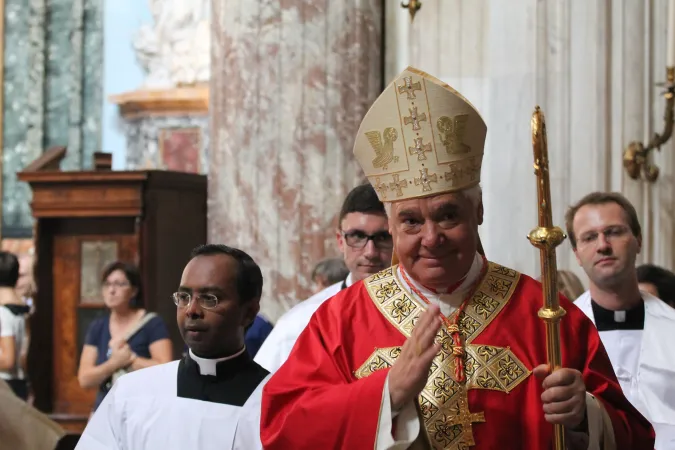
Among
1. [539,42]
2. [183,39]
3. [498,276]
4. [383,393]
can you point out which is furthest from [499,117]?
[183,39]

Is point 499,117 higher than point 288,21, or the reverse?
point 288,21

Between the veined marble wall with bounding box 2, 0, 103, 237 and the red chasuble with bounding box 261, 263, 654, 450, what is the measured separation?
36.9 ft

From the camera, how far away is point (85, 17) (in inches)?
563

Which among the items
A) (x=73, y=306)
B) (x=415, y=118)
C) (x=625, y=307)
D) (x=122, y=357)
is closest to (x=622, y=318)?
(x=625, y=307)

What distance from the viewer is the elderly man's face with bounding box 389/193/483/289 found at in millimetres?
3031

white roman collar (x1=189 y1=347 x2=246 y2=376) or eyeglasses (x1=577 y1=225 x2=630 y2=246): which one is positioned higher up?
eyeglasses (x1=577 y1=225 x2=630 y2=246)

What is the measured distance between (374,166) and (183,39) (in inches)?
410

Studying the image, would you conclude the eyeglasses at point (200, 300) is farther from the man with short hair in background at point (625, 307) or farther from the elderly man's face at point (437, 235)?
the man with short hair in background at point (625, 307)

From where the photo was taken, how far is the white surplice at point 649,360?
14.4 feet

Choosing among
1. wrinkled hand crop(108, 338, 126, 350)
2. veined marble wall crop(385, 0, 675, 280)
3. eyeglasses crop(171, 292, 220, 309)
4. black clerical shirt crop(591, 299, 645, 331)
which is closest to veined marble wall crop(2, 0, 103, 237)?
wrinkled hand crop(108, 338, 126, 350)

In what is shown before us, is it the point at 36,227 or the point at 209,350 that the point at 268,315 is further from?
the point at 209,350

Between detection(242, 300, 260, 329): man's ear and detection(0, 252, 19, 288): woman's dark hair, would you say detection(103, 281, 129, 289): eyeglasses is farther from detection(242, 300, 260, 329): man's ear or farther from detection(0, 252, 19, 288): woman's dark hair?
detection(242, 300, 260, 329): man's ear

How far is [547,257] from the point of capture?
2975 millimetres

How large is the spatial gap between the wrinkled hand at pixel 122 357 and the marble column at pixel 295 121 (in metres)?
1.37
